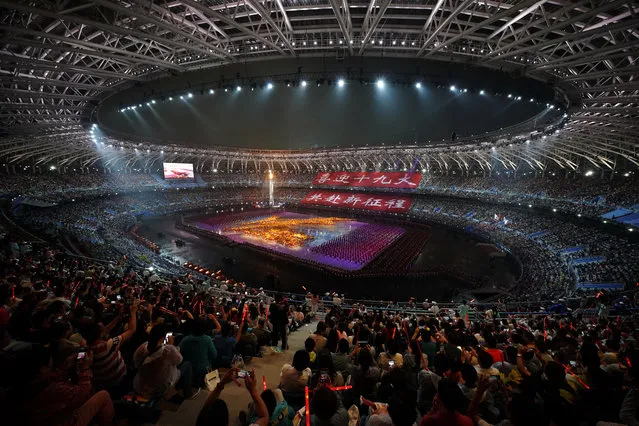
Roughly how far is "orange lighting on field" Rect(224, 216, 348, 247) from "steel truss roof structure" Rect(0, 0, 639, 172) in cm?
2111

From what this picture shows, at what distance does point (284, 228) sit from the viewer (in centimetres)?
4100

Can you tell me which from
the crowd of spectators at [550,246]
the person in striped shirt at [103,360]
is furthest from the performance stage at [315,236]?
the person in striped shirt at [103,360]

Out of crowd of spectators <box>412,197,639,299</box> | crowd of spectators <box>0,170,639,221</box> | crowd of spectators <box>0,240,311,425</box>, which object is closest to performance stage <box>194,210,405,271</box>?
crowd of spectators <box>412,197,639,299</box>

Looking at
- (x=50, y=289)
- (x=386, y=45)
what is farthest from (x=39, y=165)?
(x=386, y=45)

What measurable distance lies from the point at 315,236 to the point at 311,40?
2545 centimetres

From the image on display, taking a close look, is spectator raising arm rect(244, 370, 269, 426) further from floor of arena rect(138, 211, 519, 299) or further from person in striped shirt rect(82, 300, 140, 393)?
floor of arena rect(138, 211, 519, 299)

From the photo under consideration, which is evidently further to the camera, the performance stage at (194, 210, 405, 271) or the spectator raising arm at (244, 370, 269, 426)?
the performance stage at (194, 210, 405, 271)

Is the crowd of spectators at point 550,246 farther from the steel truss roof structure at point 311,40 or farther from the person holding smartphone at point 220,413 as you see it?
the person holding smartphone at point 220,413

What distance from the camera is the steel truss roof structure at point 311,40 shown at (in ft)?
32.6

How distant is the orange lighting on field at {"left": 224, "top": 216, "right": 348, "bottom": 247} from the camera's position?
34.8m

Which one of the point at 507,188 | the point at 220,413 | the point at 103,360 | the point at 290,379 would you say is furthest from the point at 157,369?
the point at 507,188

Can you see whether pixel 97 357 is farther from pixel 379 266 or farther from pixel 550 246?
pixel 550 246

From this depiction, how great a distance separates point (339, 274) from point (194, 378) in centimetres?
1915

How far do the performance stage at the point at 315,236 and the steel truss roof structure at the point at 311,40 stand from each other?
57.5 ft
